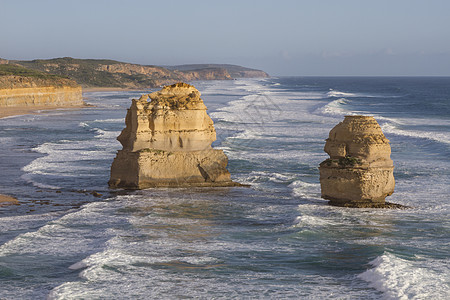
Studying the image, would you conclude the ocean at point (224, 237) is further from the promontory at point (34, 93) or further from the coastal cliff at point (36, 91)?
the coastal cliff at point (36, 91)

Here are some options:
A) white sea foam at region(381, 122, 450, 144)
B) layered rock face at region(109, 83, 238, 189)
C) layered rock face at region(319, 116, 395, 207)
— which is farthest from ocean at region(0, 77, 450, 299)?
white sea foam at region(381, 122, 450, 144)

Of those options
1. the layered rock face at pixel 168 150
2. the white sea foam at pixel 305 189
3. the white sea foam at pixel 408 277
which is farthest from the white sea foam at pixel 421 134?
the white sea foam at pixel 408 277

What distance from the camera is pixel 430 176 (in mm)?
28609

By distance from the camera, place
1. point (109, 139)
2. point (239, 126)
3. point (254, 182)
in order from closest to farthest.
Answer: point (254, 182) → point (109, 139) → point (239, 126)

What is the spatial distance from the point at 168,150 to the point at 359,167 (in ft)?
26.6

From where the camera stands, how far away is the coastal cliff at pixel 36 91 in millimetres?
83900

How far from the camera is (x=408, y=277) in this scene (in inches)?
572

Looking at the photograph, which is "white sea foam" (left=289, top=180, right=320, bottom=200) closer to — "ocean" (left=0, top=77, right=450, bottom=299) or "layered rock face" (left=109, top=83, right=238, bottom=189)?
"ocean" (left=0, top=77, right=450, bottom=299)

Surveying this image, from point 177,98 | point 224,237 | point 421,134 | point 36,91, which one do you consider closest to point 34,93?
point 36,91

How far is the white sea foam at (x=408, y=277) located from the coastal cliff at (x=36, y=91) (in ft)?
242

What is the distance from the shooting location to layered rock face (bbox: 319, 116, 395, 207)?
845 inches

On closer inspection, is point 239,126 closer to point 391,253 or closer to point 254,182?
point 254,182

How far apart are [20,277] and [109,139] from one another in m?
29.6

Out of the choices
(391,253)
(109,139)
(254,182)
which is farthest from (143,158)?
(109,139)
